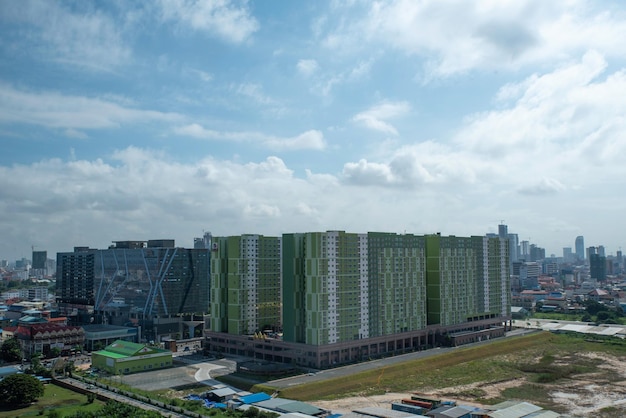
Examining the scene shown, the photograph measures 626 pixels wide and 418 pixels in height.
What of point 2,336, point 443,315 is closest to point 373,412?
point 443,315

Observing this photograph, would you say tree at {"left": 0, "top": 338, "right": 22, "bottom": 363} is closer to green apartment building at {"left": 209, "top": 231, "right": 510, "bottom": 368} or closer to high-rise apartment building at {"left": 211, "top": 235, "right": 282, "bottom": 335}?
green apartment building at {"left": 209, "top": 231, "right": 510, "bottom": 368}

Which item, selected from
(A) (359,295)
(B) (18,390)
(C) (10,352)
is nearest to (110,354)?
(C) (10,352)

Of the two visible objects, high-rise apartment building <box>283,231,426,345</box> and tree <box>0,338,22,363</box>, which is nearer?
high-rise apartment building <box>283,231,426,345</box>

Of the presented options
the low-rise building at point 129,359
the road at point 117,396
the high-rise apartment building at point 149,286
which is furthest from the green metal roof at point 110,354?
the high-rise apartment building at point 149,286

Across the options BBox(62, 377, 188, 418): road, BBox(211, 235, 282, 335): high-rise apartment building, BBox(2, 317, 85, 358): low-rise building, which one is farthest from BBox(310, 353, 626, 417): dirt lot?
BBox(2, 317, 85, 358): low-rise building

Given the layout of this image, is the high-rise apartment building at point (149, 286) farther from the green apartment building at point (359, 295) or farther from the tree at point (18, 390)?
the tree at point (18, 390)

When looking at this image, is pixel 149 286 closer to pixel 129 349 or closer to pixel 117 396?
pixel 129 349

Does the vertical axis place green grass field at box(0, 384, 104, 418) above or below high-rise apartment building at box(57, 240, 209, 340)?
below
